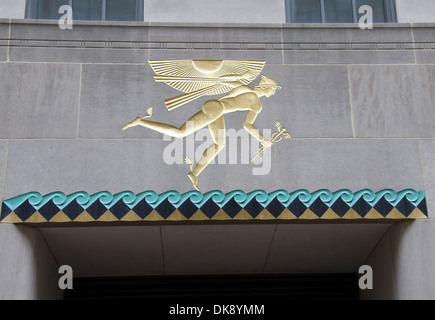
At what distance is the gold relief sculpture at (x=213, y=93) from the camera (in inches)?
438

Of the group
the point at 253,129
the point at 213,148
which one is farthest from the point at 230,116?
the point at 213,148

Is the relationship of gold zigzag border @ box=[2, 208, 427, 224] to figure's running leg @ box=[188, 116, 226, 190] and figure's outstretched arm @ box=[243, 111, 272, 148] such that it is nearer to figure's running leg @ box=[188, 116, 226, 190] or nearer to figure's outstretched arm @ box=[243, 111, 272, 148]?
figure's running leg @ box=[188, 116, 226, 190]

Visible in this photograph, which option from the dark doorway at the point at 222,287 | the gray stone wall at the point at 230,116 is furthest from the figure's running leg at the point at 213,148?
the dark doorway at the point at 222,287

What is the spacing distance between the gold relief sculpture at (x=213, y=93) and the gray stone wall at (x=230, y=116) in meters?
0.13

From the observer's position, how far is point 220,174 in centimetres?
1098

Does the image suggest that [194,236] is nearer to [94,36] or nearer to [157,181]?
[157,181]

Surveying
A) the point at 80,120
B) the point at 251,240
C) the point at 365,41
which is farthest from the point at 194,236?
the point at 365,41

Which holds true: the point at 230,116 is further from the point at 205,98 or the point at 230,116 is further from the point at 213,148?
the point at 213,148

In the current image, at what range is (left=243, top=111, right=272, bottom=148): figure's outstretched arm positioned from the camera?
11109 millimetres

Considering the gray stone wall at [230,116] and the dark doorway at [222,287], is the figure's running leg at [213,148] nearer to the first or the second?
the gray stone wall at [230,116]

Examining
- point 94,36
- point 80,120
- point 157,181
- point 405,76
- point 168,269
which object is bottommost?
point 168,269

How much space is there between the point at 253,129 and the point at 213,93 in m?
0.89

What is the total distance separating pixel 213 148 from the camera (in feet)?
36.3

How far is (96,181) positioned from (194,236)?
1772 mm
